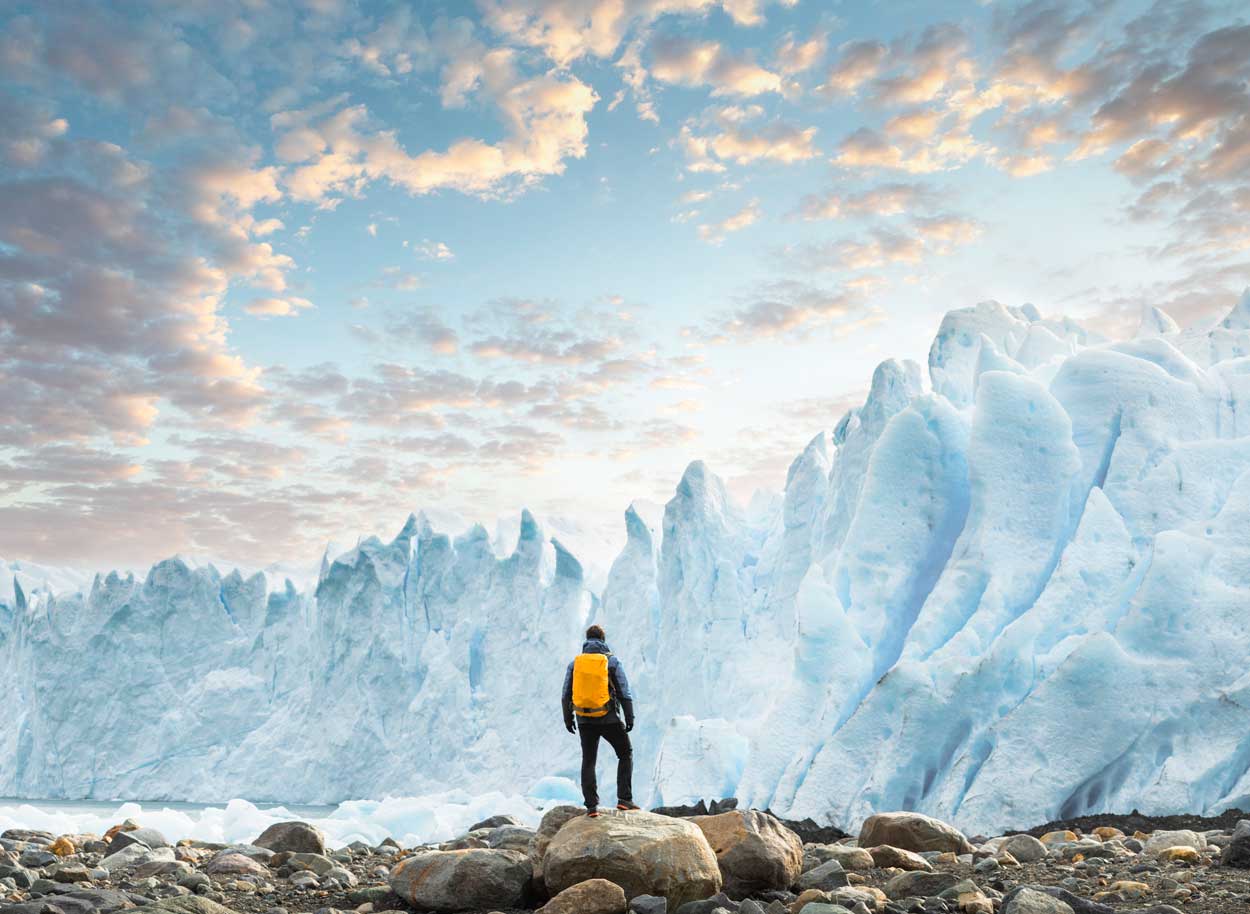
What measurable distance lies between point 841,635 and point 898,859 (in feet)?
31.2

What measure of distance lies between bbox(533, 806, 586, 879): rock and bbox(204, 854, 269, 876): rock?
2674mm

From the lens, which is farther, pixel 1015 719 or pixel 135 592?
pixel 135 592

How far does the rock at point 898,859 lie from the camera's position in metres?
7.70

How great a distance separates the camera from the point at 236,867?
802 centimetres

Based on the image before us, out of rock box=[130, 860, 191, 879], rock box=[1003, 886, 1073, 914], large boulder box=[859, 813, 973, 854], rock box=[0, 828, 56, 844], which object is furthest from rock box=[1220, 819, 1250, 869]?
rock box=[0, 828, 56, 844]

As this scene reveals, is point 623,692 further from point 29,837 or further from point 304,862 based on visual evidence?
point 29,837

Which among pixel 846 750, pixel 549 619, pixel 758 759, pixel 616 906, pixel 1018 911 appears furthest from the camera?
pixel 549 619

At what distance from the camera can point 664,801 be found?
1898 centimetres

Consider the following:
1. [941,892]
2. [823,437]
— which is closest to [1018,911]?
[941,892]

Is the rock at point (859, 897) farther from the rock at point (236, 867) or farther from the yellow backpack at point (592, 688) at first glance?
the rock at point (236, 867)

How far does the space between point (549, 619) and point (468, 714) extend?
412 cm

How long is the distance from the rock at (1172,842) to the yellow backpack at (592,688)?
181 inches

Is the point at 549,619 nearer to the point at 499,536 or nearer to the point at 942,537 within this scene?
the point at 499,536

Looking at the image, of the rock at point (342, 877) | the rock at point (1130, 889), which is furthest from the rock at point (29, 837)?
the rock at point (1130, 889)
